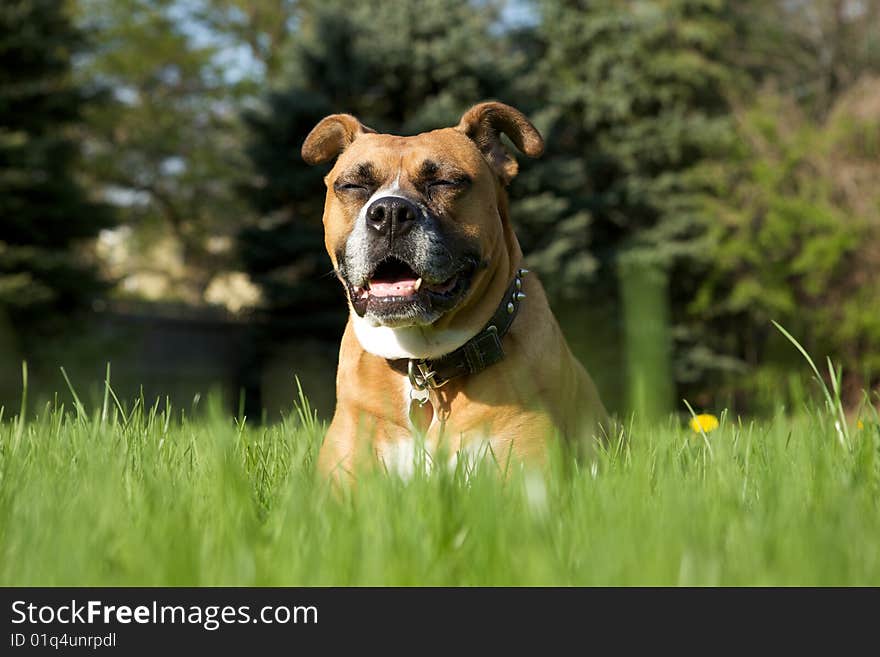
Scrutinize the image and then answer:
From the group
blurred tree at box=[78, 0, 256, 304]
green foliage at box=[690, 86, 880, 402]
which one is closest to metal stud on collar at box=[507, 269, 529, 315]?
green foliage at box=[690, 86, 880, 402]

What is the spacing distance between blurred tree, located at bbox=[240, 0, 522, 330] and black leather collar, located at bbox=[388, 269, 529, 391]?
13.0m

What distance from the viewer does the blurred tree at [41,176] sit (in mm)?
12719

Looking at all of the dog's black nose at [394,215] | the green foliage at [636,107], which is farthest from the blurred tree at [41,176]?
the dog's black nose at [394,215]

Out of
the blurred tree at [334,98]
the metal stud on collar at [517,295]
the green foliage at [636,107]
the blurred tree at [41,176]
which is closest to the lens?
the metal stud on collar at [517,295]

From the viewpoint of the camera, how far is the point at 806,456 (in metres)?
2.38

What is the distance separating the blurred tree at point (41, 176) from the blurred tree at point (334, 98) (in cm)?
347

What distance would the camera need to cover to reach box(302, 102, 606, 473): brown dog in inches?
122

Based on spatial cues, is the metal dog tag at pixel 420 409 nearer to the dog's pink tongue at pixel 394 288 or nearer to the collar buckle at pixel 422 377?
the collar buckle at pixel 422 377

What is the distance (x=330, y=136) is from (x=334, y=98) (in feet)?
45.2

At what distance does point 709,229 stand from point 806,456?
1861 centimetres

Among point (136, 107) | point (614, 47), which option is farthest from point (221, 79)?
point (614, 47)

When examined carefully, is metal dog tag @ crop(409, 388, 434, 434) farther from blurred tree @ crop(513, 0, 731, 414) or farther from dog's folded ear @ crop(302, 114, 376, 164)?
blurred tree @ crop(513, 0, 731, 414)
